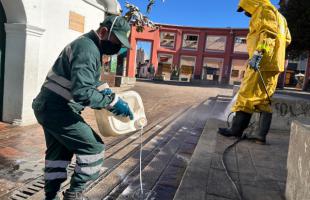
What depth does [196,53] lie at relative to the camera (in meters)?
36.5

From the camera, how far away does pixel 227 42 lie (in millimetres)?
35219

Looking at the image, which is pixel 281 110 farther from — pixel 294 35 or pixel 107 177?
pixel 294 35

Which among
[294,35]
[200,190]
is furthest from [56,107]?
[294,35]

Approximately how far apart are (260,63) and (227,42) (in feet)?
105

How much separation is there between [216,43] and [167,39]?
5593mm

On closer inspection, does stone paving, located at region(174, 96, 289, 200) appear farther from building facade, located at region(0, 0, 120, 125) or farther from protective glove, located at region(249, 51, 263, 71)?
building facade, located at region(0, 0, 120, 125)

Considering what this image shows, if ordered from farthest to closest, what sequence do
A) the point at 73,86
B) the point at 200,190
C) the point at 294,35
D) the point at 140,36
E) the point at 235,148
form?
the point at 140,36, the point at 294,35, the point at 235,148, the point at 200,190, the point at 73,86

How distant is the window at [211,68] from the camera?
36244 millimetres

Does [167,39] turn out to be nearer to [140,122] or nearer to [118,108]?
[140,122]

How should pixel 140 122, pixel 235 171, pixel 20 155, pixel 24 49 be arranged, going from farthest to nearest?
pixel 24 49 < pixel 20 155 < pixel 235 171 < pixel 140 122

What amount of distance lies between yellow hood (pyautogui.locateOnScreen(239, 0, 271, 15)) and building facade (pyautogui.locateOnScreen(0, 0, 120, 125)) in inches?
137

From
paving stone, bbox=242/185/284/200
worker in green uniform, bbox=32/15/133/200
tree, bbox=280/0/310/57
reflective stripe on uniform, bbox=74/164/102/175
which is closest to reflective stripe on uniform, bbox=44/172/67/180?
worker in green uniform, bbox=32/15/133/200

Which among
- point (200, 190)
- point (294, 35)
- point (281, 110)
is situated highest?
point (294, 35)

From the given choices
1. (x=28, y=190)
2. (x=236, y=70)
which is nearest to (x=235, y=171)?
(x=28, y=190)
